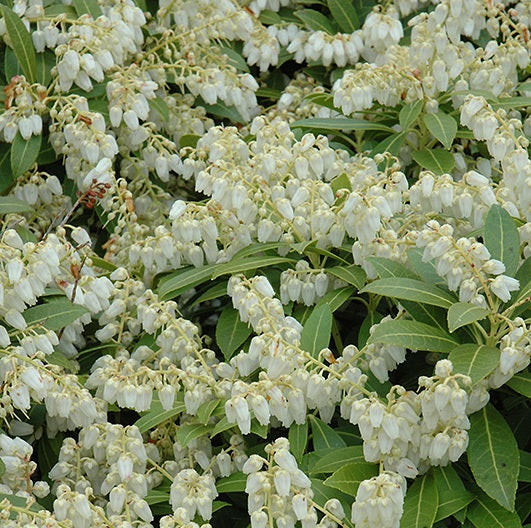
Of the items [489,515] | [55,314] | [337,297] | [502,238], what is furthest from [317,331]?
[55,314]

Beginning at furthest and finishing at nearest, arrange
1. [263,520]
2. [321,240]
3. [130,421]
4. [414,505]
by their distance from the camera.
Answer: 1. [130,421]
2. [321,240]
3. [414,505]
4. [263,520]

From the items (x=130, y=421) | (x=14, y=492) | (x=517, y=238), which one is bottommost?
(x=130, y=421)

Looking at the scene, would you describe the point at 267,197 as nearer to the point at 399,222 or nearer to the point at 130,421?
the point at 399,222

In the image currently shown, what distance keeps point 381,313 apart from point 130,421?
1.08m

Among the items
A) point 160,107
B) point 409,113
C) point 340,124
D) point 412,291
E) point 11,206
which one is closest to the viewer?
point 412,291

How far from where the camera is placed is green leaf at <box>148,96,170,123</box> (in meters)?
4.95

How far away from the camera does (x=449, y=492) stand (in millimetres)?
3354

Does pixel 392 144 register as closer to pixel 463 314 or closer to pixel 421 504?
pixel 463 314

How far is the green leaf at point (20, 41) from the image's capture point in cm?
478

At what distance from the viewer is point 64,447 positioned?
3736mm

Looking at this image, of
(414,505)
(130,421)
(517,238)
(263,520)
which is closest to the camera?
(263,520)

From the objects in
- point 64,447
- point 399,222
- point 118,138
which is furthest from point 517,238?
point 118,138

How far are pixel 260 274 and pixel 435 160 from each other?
973mm

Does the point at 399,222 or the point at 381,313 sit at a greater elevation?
the point at 399,222
